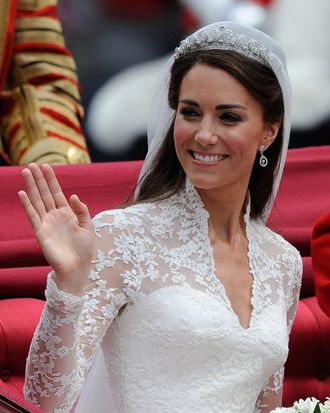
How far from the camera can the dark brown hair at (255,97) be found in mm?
1594

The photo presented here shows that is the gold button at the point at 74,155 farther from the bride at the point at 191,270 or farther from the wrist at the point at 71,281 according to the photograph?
the wrist at the point at 71,281

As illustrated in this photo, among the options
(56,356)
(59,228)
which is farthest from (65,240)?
(56,356)

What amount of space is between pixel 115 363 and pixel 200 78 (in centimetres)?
38

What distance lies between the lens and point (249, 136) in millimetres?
1591

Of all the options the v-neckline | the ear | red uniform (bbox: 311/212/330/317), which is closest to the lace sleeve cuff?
the v-neckline

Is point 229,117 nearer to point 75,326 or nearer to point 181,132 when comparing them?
point 181,132

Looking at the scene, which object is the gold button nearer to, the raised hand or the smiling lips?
the smiling lips

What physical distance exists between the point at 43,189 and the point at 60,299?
0.12m

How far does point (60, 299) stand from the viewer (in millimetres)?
1355

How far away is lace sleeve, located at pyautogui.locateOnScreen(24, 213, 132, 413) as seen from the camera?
1375 mm

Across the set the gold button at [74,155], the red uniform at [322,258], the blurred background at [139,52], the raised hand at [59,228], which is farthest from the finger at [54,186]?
the blurred background at [139,52]

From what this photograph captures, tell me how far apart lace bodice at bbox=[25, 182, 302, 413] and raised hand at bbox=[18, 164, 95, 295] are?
0.10 metres

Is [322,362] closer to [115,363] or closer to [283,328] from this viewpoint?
[283,328]

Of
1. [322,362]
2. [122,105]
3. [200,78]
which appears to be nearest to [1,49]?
[122,105]
